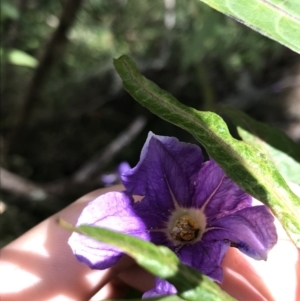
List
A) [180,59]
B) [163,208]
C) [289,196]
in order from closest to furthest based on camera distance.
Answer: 1. [289,196]
2. [163,208]
3. [180,59]

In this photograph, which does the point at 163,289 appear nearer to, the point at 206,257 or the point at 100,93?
the point at 206,257

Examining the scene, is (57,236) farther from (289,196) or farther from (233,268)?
(289,196)

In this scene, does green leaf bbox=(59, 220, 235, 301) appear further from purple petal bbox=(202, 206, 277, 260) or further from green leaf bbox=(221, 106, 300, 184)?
green leaf bbox=(221, 106, 300, 184)

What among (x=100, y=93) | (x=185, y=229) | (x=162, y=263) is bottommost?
(x=162, y=263)

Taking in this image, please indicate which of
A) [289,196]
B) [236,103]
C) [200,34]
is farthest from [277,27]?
[236,103]

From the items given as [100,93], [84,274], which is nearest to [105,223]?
[84,274]

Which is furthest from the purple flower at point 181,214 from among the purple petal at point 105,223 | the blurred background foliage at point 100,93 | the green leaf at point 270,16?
the blurred background foliage at point 100,93
